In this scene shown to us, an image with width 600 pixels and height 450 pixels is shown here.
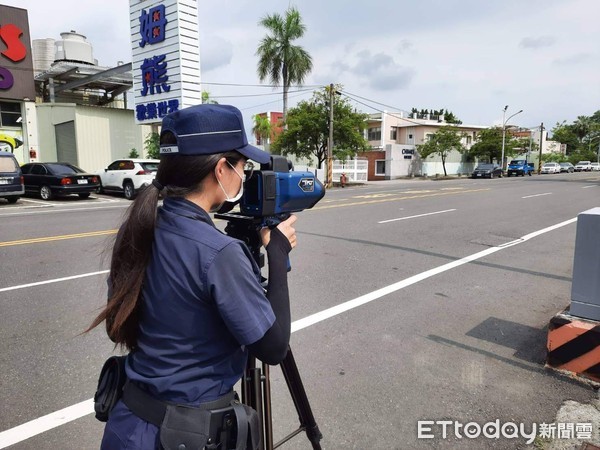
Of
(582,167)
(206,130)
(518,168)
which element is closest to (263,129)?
(518,168)

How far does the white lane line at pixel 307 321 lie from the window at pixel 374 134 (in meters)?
38.6

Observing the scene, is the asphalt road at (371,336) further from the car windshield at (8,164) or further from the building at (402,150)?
the building at (402,150)

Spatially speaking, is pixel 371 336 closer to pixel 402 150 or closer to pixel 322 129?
pixel 322 129

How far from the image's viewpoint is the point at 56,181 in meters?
15.6

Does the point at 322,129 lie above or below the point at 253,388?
above

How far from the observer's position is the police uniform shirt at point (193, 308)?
1199mm

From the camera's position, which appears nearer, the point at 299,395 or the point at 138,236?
the point at 138,236

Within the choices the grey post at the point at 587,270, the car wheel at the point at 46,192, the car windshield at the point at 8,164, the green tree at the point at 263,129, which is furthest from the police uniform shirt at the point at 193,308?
the green tree at the point at 263,129

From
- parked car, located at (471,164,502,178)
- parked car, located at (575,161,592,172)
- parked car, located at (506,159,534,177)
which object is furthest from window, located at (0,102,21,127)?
parked car, located at (575,161,592,172)

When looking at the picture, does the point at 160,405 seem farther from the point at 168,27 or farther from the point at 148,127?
the point at 148,127

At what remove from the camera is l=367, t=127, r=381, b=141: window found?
4594 cm

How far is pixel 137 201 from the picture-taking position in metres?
1.33

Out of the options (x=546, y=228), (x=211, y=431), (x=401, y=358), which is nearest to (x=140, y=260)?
(x=211, y=431)

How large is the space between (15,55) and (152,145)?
7291mm
